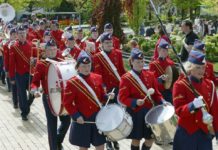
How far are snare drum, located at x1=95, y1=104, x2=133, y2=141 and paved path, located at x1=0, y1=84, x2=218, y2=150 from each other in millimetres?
2219

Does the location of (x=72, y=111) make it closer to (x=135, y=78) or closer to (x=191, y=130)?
(x=135, y=78)

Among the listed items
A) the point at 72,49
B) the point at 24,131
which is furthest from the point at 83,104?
the point at 72,49

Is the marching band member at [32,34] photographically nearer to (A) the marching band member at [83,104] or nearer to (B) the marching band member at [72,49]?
(B) the marching band member at [72,49]

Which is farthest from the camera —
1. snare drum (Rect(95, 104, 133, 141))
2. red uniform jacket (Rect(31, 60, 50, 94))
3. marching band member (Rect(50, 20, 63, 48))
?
marching band member (Rect(50, 20, 63, 48))

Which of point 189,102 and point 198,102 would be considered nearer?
point 198,102

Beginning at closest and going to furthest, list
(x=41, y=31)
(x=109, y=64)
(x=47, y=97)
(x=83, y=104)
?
(x=83, y=104)
(x=47, y=97)
(x=109, y=64)
(x=41, y=31)

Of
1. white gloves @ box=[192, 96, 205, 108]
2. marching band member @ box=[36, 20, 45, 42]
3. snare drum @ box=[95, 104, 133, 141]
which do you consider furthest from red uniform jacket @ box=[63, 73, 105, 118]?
marching band member @ box=[36, 20, 45, 42]

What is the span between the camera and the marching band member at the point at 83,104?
20.9 feet

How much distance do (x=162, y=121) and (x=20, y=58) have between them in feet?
17.9

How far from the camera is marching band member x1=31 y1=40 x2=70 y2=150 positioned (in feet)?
25.2

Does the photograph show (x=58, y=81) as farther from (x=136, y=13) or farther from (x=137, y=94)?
(x=136, y=13)

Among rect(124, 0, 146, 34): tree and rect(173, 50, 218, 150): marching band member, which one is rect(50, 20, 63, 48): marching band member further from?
rect(173, 50, 218, 150): marching band member

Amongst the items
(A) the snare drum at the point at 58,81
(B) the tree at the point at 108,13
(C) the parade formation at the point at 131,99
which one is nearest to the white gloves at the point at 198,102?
(C) the parade formation at the point at 131,99

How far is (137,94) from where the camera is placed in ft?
21.8
